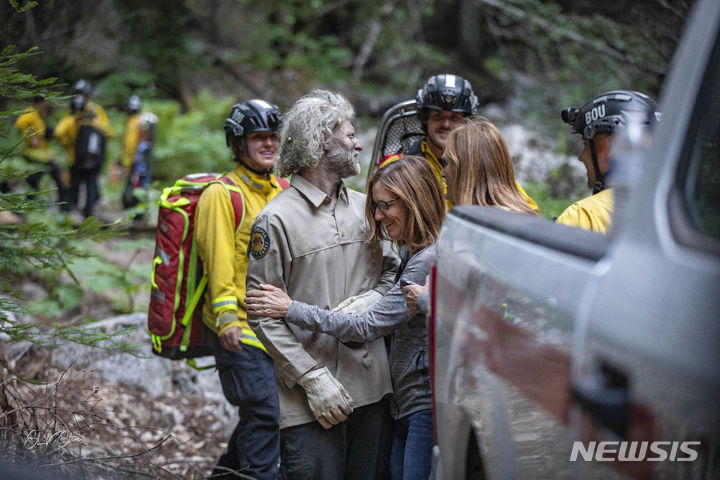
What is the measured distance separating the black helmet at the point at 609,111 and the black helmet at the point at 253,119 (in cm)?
216

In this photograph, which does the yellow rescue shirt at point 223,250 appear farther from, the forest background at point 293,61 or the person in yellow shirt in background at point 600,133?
the forest background at point 293,61

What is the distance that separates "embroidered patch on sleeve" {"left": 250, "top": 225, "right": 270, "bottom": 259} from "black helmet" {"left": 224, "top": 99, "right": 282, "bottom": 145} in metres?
1.38

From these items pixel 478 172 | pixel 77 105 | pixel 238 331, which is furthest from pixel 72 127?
pixel 478 172

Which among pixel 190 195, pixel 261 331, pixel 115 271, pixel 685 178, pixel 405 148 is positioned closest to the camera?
pixel 685 178

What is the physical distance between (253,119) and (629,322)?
3.68m

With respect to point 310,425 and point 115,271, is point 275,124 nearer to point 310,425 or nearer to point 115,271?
point 310,425

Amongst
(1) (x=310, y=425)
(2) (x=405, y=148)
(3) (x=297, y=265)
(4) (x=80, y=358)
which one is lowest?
(4) (x=80, y=358)

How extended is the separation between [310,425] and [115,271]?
217 inches

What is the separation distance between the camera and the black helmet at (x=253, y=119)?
466 centimetres

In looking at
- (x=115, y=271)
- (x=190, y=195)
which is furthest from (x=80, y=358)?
(x=190, y=195)

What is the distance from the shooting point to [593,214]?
278cm

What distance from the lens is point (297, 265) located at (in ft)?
11.3

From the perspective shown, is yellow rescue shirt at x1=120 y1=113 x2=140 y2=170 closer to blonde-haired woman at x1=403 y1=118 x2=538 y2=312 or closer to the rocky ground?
the rocky ground

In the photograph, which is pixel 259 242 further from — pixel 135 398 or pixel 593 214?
pixel 135 398
